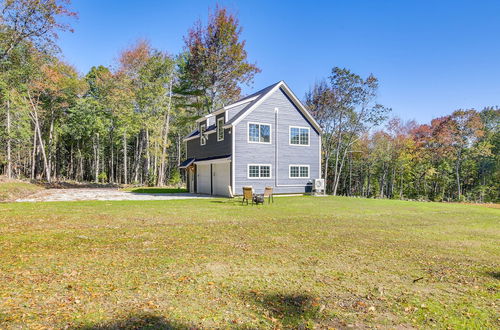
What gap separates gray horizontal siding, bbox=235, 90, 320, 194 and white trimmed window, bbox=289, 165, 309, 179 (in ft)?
1.00

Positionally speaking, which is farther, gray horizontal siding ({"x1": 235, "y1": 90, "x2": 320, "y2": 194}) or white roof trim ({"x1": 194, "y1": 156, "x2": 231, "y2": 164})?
gray horizontal siding ({"x1": 235, "y1": 90, "x2": 320, "y2": 194})

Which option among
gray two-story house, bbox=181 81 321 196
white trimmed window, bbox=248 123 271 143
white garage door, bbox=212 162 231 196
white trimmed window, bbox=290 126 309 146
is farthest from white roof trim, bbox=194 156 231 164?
white trimmed window, bbox=290 126 309 146

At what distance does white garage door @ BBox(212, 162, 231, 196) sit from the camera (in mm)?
21125

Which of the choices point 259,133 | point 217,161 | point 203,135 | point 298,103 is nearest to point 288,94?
point 298,103

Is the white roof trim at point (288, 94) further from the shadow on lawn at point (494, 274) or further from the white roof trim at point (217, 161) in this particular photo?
the shadow on lawn at point (494, 274)

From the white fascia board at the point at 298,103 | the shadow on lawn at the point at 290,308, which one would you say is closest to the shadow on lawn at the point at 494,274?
the shadow on lawn at the point at 290,308

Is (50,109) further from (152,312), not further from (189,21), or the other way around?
(152,312)

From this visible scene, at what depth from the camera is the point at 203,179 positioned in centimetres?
2462

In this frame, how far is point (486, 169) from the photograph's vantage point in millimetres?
36281

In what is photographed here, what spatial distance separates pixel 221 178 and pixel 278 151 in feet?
16.1

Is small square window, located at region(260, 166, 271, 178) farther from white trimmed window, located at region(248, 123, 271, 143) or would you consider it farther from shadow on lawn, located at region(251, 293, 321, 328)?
shadow on lawn, located at region(251, 293, 321, 328)

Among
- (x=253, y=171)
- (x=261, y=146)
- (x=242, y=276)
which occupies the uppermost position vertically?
(x=261, y=146)

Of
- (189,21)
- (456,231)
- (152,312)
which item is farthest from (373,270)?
(189,21)

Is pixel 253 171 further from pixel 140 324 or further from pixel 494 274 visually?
pixel 140 324
